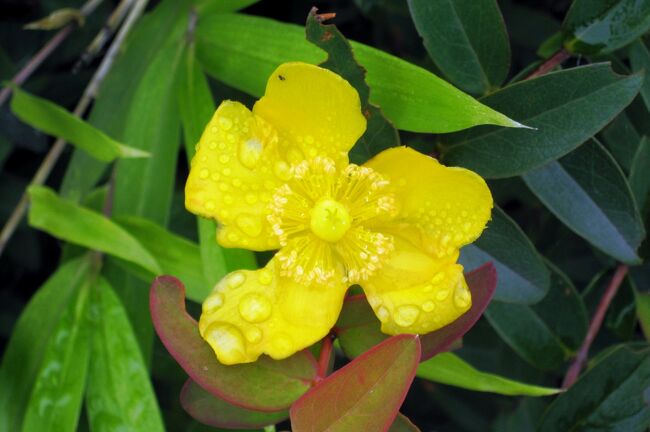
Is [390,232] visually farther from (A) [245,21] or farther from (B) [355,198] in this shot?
(A) [245,21]

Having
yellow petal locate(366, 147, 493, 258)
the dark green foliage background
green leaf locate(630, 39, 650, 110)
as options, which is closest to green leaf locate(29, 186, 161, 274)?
the dark green foliage background

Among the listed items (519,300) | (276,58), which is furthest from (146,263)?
(519,300)

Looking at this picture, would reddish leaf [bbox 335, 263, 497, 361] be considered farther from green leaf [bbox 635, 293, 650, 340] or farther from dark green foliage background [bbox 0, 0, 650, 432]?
green leaf [bbox 635, 293, 650, 340]

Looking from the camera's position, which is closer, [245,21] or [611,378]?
[611,378]

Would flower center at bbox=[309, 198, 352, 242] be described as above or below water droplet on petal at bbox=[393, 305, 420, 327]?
above

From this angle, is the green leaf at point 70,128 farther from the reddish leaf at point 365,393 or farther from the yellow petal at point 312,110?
the reddish leaf at point 365,393

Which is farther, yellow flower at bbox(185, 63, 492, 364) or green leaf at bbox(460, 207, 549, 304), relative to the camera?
green leaf at bbox(460, 207, 549, 304)

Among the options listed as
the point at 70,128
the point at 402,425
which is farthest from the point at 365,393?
the point at 70,128
